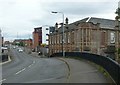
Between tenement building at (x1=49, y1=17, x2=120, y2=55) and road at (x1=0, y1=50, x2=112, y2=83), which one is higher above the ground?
tenement building at (x1=49, y1=17, x2=120, y2=55)

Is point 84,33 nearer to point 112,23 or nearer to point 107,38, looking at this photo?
point 107,38

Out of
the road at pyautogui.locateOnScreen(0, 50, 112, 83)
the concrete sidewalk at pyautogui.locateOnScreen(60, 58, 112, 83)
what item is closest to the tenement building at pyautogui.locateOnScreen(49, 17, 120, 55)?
the road at pyautogui.locateOnScreen(0, 50, 112, 83)

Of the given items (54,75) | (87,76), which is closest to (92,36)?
(54,75)

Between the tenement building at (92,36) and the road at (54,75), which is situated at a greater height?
the tenement building at (92,36)

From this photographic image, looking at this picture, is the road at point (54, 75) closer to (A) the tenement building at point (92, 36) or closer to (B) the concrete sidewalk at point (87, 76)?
(B) the concrete sidewalk at point (87, 76)

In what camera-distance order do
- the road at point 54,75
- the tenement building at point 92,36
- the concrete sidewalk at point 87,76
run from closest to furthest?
the concrete sidewalk at point 87,76, the road at point 54,75, the tenement building at point 92,36

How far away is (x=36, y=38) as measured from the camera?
14688 centimetres

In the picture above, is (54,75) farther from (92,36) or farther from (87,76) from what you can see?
(92,36)

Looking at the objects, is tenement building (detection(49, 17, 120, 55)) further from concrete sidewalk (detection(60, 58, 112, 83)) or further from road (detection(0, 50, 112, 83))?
concrete sidewalk (detection(60, 58, 112, 83))

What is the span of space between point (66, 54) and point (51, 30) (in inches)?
1385

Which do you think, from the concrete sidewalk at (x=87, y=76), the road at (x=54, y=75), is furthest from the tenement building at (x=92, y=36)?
the concrete sidewalk at (x=87, y=76)

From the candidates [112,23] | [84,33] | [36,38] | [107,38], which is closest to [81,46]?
[84,33]

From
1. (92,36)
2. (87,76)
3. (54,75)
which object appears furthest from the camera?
(92,36)

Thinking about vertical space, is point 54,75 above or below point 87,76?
below
